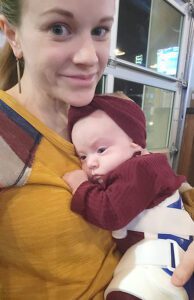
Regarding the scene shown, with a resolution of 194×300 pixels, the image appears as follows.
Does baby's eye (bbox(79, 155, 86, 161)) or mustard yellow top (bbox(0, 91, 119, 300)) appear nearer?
mustard yellow top (bbox(0, 91, 119, 300))

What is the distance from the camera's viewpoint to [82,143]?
2.34 feet

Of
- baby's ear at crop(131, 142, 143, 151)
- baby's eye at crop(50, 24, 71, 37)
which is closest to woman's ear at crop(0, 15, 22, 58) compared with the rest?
baby's eye at crop(50, 24, 71, 37)

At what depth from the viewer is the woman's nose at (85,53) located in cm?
64

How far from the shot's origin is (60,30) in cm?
62

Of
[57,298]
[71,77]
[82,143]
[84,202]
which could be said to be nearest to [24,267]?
[57,298]

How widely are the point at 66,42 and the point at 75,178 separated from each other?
309mm

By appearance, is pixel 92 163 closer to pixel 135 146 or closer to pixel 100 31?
pixel 135 146

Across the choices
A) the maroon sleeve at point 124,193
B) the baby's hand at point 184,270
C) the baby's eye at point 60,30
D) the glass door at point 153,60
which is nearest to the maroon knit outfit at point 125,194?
the maroon sleeve at point 124,193

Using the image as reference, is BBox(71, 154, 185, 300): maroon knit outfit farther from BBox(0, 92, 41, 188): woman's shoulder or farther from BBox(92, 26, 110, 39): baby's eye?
BBox(92, 26, 110, 39): baby's eye

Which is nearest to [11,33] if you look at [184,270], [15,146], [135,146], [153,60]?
[15,146]

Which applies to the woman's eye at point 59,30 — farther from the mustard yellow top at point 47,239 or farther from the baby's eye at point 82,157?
the baby's eye at point 82,157

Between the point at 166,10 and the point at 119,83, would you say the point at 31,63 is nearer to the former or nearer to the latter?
the point at 119,83

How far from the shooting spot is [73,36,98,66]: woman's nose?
25.1 inches

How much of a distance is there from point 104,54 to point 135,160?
27 cm
